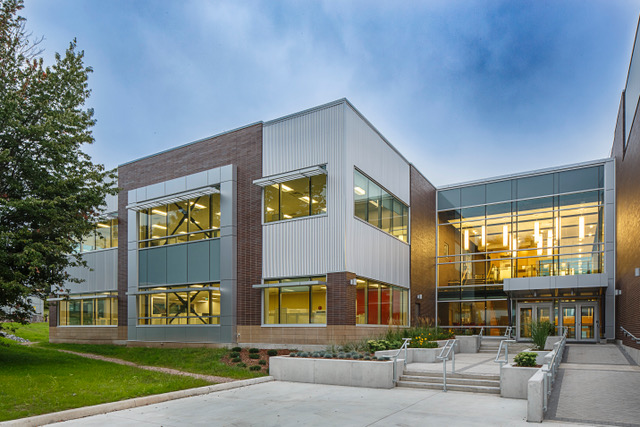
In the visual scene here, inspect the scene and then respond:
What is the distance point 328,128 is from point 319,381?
1041 cm

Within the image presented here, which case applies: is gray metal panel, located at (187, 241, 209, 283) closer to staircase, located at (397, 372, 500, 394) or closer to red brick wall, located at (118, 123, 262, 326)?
red brick wall, located at (118, 123, 262, 326)

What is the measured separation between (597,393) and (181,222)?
19039 millimetres

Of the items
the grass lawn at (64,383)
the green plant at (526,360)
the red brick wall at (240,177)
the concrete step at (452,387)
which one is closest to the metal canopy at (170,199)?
the red brick wall at (240,177)

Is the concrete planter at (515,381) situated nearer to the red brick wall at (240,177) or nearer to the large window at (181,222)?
the red brick wall at (240,177)

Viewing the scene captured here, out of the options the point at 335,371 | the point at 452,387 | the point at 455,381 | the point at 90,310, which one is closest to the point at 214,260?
the point at 335,371

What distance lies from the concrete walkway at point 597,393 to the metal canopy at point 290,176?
36.4 feet

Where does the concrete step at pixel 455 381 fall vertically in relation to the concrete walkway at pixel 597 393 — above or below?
below

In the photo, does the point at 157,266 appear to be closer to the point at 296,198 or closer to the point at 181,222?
the point at 181,222

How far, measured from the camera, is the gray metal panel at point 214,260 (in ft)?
73.7

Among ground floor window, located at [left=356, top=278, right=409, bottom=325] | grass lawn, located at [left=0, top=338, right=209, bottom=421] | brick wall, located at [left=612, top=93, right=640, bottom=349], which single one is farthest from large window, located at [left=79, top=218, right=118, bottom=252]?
brick wall, located at [left=612, top=93, right=640, bottom=349]

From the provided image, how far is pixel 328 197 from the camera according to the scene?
2019 cm

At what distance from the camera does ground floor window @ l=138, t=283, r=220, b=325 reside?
22453mm

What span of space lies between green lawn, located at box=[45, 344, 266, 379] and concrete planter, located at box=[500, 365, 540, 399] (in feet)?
24.6

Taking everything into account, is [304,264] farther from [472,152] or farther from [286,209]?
[472,152]
